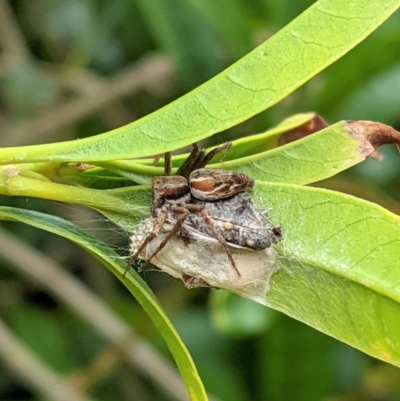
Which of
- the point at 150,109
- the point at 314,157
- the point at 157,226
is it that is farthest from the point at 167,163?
the point at 150,109

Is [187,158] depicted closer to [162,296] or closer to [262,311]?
[262,311]

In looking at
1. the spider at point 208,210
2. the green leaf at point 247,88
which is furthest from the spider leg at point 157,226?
the green leaf at point 247,88

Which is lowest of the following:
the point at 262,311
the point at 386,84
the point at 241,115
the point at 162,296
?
the point at 162,296

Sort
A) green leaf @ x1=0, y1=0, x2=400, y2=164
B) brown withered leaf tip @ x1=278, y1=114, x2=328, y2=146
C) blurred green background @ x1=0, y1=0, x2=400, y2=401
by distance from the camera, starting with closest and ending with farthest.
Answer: green leaf @ x1=0, y1=0, x2=400, y2=164, brown withered leaf tip @ x1=278, y1=114, x2=328, y2=146, blurred green background @ x1=0, y1=0, x2=400, y2=401

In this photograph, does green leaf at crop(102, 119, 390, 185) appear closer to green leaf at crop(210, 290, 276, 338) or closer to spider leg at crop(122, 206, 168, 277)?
spider leg at crop(122, 206, 168, 277)

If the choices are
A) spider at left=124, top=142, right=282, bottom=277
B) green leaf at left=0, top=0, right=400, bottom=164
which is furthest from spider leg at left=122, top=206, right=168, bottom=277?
green leaf at left=0, top=0, right=400, bottom=164

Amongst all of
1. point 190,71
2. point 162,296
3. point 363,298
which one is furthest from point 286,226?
point 162,296
